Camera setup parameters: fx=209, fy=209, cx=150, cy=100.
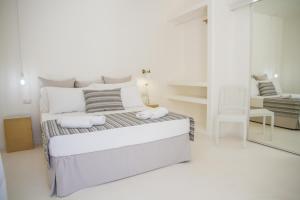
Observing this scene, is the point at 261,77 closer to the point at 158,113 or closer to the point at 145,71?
the point at 158,113

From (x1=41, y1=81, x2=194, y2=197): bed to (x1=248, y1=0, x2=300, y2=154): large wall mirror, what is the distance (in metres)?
1.40

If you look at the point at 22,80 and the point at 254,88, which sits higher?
the point at 22,80

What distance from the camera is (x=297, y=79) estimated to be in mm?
2768

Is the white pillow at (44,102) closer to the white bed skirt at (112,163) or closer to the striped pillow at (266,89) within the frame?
the white bed skirt at (112,163)

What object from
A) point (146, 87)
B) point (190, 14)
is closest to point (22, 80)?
point (146, 87)

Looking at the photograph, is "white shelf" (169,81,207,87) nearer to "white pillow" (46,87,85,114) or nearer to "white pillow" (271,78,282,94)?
"white pillow" (271,78,282,94)

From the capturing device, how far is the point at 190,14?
4086 mm

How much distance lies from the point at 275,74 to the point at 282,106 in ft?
1.55

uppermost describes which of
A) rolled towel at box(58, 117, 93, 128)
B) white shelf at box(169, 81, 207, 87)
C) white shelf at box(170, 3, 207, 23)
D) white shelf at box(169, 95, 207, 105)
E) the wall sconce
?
white shelf at box(170, 3, 207, 23)

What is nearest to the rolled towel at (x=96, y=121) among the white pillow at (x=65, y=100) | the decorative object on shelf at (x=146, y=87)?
the white pillow at (x=65, y=100)

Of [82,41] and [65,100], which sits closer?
[65,100]

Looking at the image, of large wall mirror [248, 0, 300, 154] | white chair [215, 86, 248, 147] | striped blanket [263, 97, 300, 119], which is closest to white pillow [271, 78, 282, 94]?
large wall mirror [248, 0, 300, 154]

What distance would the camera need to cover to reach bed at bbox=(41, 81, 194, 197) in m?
1.92

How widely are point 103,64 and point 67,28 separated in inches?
33.5
